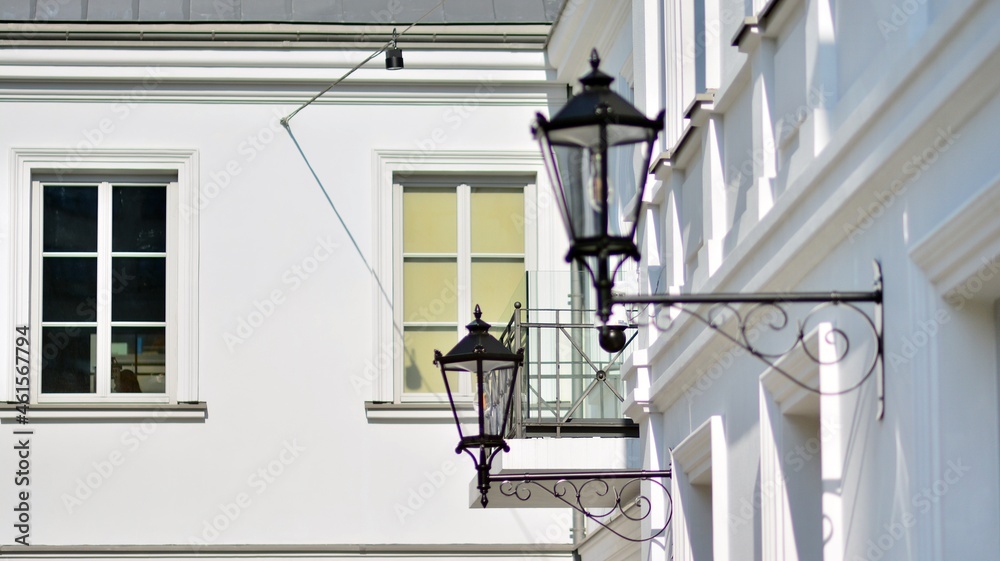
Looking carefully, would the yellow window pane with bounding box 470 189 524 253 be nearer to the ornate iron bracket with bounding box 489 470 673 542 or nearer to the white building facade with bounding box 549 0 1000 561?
the ornate iron bracket with bounding box 489 470 673 542

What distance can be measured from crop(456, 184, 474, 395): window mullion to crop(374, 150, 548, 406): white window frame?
0.02 meters

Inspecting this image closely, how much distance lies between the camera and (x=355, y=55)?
15.1 m

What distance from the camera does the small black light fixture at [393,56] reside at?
538 inches

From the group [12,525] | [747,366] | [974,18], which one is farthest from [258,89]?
[974,18]

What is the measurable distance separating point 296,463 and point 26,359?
8.48ft

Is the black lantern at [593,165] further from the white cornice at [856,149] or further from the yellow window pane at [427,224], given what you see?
the yellow window pane at [427,224]

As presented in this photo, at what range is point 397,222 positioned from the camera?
15.1 meters

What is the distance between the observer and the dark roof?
603 inches

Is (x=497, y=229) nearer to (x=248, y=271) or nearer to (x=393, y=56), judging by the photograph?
(x=393, y=56)

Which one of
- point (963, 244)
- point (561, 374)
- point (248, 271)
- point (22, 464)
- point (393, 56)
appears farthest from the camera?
point (248, 271)

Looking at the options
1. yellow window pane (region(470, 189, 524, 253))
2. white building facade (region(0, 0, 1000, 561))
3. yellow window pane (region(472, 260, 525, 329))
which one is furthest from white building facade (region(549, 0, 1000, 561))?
yellow window pane (region(470, 189, 524, 253))

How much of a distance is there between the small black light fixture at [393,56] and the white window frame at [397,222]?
1.08 metres

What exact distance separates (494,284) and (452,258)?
455 mm

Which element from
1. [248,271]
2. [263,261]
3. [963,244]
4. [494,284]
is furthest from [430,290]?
[963,244]
